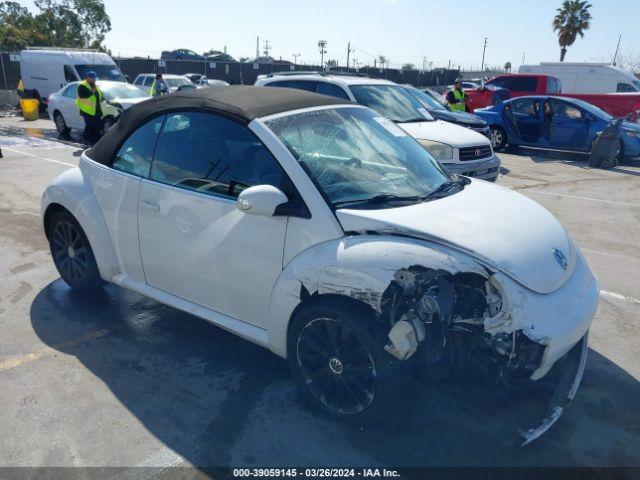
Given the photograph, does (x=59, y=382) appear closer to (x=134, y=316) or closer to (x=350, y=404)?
(x=134, y=316)

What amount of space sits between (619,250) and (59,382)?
5866mm

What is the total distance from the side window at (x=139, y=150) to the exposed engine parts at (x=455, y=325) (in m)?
2.07

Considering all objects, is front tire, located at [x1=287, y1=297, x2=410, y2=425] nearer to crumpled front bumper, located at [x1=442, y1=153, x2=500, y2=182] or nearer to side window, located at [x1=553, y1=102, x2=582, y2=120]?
crumpled front bumper, located at [x1=442, y1=153, x2=500, y2=182]

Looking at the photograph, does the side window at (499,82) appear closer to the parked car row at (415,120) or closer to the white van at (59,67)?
the parked car row at (415,120)

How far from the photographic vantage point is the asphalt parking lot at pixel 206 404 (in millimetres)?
2748

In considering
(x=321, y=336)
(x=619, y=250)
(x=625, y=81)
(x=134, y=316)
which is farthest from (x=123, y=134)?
(x=625, y=81)

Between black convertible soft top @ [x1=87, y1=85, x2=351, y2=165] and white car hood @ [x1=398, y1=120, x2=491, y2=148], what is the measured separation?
4.41m

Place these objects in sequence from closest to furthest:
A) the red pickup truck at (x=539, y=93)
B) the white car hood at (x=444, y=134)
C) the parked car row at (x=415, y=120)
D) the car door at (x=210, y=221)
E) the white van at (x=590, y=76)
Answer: the car door at (x=210, y=221), the parked car row at (x=415, y=120), the white car hood at (x=444, y=134), the red pickup truck at (x=539, y=93), the white van at (x=590, y=76)

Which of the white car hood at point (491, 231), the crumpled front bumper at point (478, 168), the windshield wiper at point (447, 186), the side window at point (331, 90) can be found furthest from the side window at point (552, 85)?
the white car hood at point (491, 231)

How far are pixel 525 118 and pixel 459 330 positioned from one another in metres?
12.1

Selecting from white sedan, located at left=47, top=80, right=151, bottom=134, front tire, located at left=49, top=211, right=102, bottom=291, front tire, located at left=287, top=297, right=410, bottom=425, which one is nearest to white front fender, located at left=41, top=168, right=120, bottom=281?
front tire, located at left=49, top=211, right=102, bottom=291

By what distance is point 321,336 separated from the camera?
9.39ft

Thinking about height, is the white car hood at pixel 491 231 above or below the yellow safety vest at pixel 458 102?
above

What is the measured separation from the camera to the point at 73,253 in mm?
4348
